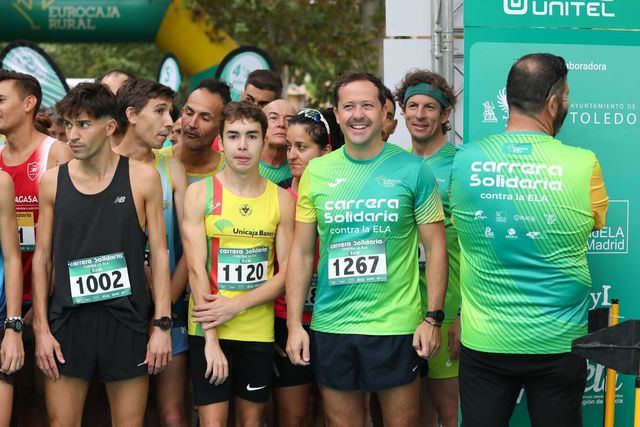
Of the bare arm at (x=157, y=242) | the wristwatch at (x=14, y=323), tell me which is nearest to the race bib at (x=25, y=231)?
the wristwatch at (x=14, y=323)

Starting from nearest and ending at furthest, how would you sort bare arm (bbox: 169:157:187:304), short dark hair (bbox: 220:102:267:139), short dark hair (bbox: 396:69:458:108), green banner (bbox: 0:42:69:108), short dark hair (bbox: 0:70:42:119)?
short dark hair (bbox: 220:102:267:139), bare arm (bbox: 169:157:187:304), short dark hair (bbox: 0:70:42:119), short dark hair (bbox: 396:69:458:108), green banner (bbox: 0:42:69:108)

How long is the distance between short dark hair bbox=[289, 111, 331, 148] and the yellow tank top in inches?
22.8

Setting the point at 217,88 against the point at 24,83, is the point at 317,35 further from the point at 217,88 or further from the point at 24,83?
the point at 24,83

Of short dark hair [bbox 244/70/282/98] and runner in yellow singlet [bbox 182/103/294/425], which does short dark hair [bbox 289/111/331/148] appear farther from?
short dark hair [bbox 244/70/282/98]

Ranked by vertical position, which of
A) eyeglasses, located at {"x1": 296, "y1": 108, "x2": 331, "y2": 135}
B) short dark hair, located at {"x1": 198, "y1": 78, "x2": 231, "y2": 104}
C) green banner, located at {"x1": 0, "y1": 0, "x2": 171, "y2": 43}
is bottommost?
eyeglasses, located at {"x1": 296, "y1": 108, "x2": 331, "y2": 135}

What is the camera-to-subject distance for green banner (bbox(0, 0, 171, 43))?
11.5m

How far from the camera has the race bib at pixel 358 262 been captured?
15.0 ft

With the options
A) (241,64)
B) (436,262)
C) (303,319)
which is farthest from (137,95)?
(241,64)

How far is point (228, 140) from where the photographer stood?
4875 millimetres

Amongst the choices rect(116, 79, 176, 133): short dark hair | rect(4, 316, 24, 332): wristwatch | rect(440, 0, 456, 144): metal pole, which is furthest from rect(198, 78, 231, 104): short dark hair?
rect(4, 316, 24, 332): wristwatch

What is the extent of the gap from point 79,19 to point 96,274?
25.0 feet

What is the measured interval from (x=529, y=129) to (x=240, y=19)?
11.0 meters

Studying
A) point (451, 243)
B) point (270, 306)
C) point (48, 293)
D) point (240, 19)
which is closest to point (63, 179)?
point (48, 293)

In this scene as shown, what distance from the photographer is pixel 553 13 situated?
4684mm
